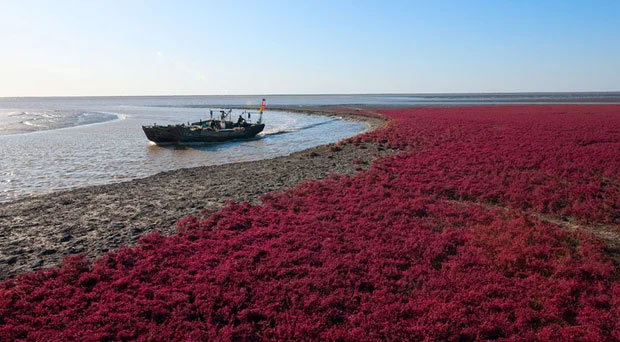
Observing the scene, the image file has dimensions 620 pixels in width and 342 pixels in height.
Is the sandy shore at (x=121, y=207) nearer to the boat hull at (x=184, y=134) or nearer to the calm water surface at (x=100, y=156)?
the calm water surface at (x=100, y=156)

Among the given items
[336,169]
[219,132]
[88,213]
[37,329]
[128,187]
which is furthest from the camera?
[219,132]

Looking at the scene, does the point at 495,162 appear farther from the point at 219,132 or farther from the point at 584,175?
the point at 219,132

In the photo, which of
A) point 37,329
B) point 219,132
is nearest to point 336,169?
point 37,329

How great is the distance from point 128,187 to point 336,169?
35.8 feet

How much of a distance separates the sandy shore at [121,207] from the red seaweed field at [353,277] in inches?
46.5

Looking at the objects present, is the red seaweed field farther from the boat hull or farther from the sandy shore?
the boat hull

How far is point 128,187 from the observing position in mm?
17797

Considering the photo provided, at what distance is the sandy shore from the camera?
10398mm

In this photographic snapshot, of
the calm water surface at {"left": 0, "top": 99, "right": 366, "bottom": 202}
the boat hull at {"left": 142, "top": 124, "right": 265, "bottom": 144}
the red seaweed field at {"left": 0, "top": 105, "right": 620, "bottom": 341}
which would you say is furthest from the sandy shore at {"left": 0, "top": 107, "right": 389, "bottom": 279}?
the boat hull at {"left": 142, "top": 124, "right": 265, "bottom": 144}

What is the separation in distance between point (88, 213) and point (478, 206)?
14.5m

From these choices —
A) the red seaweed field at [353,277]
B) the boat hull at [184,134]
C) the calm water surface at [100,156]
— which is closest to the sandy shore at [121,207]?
the red seaweed field at [353,277]

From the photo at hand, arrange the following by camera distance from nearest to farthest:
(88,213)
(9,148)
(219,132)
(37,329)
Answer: (37,329) → (88,213) → (9,148) → (219,132)

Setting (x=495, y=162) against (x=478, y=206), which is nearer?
(x=478, y=206)

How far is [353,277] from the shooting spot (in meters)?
8.45
